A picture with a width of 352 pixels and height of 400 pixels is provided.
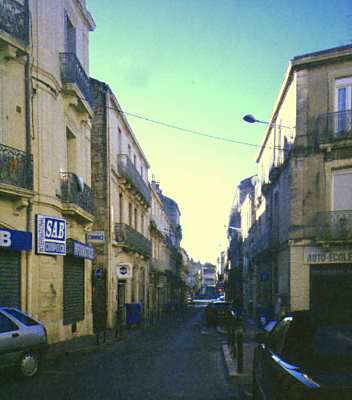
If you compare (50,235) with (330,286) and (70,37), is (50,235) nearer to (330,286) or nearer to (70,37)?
(70,37)

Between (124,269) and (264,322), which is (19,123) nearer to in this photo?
(124,269)

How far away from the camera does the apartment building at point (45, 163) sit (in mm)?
12820

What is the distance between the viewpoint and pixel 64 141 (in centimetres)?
1620

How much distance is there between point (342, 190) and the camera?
18.2 metres

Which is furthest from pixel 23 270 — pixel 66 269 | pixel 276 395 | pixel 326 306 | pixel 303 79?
pixel 303 79

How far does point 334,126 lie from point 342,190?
2.51 m

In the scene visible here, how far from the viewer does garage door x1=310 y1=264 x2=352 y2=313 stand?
18.2m

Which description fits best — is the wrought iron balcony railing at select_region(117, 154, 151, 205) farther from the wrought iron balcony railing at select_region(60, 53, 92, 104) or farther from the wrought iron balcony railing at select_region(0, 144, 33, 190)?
the wrought iron balcony railing at select_region(0, 144, 33, 190)

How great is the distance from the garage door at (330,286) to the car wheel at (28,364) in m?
12.3

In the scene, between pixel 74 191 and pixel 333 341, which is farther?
pixel 74 191

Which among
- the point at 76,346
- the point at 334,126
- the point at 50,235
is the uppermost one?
the point at 334,126

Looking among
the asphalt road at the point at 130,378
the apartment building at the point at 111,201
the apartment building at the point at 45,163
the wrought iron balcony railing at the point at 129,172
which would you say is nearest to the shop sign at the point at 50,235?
the apartment building at the point at 45,163

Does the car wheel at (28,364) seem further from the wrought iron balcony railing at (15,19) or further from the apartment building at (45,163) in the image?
the wrought iron balcony railing at (15,19)

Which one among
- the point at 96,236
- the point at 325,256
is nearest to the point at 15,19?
the point at 96,236
